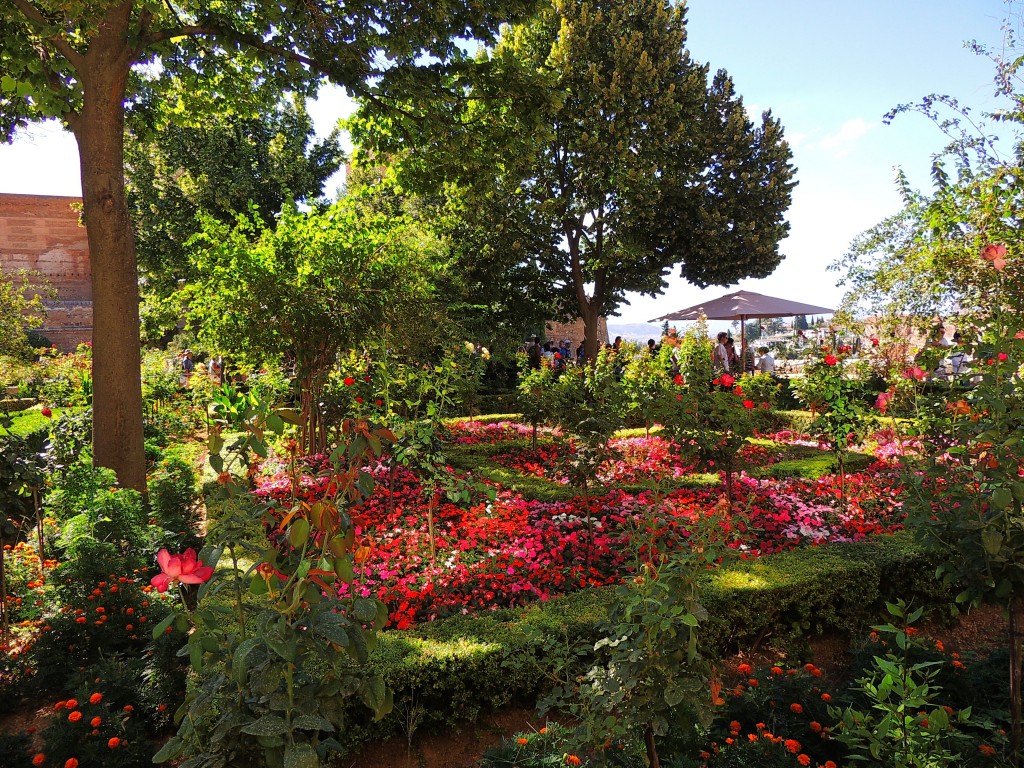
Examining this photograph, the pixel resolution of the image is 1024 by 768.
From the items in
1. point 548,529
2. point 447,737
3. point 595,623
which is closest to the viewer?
point 595,623

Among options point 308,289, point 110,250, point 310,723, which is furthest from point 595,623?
point 308,289

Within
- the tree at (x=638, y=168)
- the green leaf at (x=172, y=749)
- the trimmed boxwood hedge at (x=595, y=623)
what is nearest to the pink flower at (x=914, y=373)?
the trimmed boxwood hedge at (x=595, y=623)

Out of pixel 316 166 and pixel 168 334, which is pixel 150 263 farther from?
pixel 168 334

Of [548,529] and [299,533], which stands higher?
[299,533]

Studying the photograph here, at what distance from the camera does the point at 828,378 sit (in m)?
6.64

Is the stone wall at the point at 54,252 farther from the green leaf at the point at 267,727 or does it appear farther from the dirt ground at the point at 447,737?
the green leaf at the point at 267,727

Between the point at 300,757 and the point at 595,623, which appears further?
the point at 595,623

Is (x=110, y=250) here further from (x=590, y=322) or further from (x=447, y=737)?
(x=590, y=322)

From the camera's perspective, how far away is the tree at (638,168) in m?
13.0

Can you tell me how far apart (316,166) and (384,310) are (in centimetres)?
1248

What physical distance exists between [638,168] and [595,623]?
12.4 metres

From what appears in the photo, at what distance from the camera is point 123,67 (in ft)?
17.1

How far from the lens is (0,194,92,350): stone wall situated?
27.3 meters

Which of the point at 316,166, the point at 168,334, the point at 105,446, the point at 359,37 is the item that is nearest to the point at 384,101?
the point at 359,37
